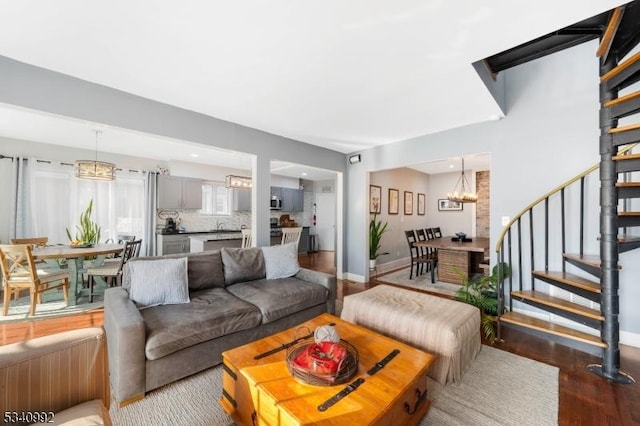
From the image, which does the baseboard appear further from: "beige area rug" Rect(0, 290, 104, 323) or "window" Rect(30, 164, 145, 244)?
"window" Rect(30, 164, 145, 244)

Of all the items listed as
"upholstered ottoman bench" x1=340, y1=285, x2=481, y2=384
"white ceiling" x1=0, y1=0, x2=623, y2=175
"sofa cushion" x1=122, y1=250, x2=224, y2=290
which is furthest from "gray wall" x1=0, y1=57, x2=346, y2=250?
"upholstered ottoman bench" x1=340, y1=285, x2=481, y2=384

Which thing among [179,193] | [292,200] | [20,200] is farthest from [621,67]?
[20,200]

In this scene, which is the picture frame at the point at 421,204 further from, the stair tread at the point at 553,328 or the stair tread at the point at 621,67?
the stair tread at the point at 621,67

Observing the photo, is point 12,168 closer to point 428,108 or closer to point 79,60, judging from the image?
point 79,60

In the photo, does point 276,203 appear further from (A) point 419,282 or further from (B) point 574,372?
(B) point 574,372

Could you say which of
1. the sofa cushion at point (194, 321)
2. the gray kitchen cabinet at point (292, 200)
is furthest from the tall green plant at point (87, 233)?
the gray kitchen cabinet at point (292, 200)

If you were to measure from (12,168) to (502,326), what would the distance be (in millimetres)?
7536

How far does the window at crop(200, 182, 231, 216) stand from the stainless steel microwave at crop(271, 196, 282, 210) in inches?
46.9

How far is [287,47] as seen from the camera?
1.89 meters

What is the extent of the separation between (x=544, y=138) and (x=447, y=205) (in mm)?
4654

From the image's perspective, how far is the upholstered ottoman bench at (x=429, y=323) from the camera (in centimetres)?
194

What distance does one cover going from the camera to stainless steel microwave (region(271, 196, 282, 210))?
7.37 metres

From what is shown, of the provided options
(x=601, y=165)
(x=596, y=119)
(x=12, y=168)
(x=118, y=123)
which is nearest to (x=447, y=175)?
(x=596, y=119)

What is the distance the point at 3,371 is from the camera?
1.00 metres
